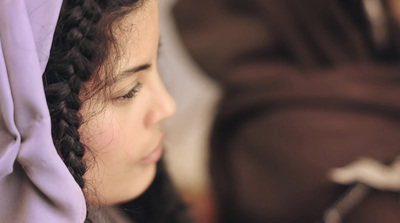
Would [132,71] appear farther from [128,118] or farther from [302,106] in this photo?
[302,106]

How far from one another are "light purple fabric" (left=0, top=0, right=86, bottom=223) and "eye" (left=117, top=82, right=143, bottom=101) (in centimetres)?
10

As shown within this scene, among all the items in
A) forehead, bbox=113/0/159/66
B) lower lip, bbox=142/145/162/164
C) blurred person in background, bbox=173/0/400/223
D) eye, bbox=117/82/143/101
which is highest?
blurred person in background, bbox=173/0/400/223

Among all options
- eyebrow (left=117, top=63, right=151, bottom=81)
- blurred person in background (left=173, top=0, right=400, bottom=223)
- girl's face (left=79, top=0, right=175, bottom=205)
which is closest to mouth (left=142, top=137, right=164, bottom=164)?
girl's face (left=79, top=0, right=175, bottom=205)

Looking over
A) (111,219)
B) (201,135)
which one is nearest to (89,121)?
(111,219)

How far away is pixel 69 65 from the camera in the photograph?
0.49m

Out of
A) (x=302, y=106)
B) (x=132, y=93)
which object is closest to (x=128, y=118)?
(x=132, y=93)

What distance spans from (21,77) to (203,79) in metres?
0.96

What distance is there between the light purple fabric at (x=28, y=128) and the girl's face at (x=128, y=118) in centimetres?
6

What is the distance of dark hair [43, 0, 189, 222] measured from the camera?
19.4 inches

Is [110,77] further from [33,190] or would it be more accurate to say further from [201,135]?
[201,135]

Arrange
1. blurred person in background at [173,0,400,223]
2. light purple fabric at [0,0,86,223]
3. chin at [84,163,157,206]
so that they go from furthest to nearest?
blurred person in background at [173,0,400,223], chin at [84,163,157,206], light purple fabric at [0,0,86,223]

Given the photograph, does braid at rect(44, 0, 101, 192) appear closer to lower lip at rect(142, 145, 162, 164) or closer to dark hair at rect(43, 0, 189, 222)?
dark hair at rect(43, 0, 189, 222)

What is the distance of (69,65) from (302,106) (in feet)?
1.77

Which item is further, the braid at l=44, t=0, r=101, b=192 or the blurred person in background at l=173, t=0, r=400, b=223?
the blurred person in background at l=173, t=0, r=400, b=223
